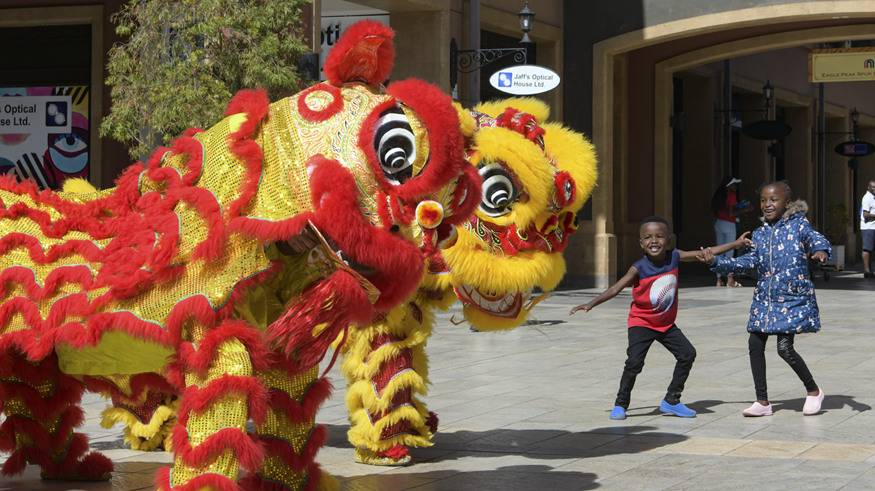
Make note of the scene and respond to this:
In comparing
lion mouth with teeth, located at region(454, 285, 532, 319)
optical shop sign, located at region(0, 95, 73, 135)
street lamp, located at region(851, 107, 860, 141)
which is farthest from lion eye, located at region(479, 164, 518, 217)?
street lamp, located at region(851, 107, 860, 141)

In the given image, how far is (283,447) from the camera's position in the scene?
558 centimetres

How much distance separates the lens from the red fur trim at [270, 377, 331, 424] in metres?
5.54

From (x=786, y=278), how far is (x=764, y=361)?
57 centimetres

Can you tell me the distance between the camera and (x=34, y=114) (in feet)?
56.6

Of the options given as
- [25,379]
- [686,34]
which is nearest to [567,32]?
[686,34]

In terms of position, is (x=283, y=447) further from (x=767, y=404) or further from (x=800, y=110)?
(x=800, y=110)

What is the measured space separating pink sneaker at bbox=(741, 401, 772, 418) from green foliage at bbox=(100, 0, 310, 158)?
522cm

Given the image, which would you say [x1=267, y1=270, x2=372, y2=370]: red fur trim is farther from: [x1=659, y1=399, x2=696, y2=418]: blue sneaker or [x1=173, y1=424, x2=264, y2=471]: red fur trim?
[x1=659, y1=399, x2=696, y2=418]: blue sneaker

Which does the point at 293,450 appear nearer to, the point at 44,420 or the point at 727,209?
the point at 44,420

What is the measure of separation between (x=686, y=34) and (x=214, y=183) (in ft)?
59.0

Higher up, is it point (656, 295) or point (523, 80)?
point (523, 80)

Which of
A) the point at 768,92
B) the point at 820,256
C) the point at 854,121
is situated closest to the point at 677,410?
the point at 820,256

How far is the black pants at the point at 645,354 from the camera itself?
873 cm

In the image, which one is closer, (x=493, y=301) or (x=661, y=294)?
(x=493, y=301)
